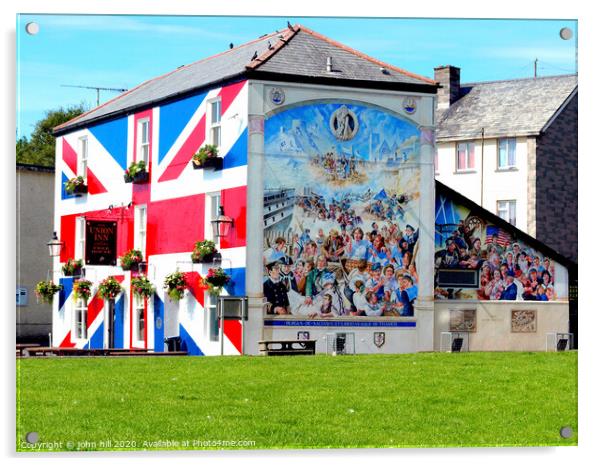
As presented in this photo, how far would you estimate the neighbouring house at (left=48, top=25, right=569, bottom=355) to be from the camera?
17.3 metres

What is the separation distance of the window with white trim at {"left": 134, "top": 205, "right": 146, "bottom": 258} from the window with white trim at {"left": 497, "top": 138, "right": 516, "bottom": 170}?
5.37m

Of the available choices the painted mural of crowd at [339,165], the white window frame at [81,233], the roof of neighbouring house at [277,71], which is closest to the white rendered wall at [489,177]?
the painted mural of crowd at [339,165]

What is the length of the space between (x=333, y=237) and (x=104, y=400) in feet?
26.6

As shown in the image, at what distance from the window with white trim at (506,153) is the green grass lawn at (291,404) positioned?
410 cm

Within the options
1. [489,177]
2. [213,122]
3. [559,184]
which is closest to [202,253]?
[213,122]

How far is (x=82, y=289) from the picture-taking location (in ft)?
54.1

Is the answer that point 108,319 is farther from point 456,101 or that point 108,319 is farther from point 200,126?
point 456,101

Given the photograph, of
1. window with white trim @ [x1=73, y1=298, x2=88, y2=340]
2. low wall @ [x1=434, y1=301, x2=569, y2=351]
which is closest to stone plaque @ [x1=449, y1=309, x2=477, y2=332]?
low wall @ [x1=434, y1=301, x2=569, y2=351]

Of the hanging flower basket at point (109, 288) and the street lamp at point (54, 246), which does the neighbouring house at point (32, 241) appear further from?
the hanging flower basket at point (109, 288)

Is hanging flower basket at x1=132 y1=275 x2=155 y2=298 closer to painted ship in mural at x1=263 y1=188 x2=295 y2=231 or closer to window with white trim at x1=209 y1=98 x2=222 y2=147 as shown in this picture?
window with white trim at x1=209 y1=98 x2=222 y2=147

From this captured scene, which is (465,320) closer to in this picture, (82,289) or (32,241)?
(82,289)

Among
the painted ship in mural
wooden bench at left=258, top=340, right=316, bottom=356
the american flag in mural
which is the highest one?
the painted ship in mural

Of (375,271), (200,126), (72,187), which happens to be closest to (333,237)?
(375,271)

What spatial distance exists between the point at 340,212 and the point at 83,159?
4.66m
